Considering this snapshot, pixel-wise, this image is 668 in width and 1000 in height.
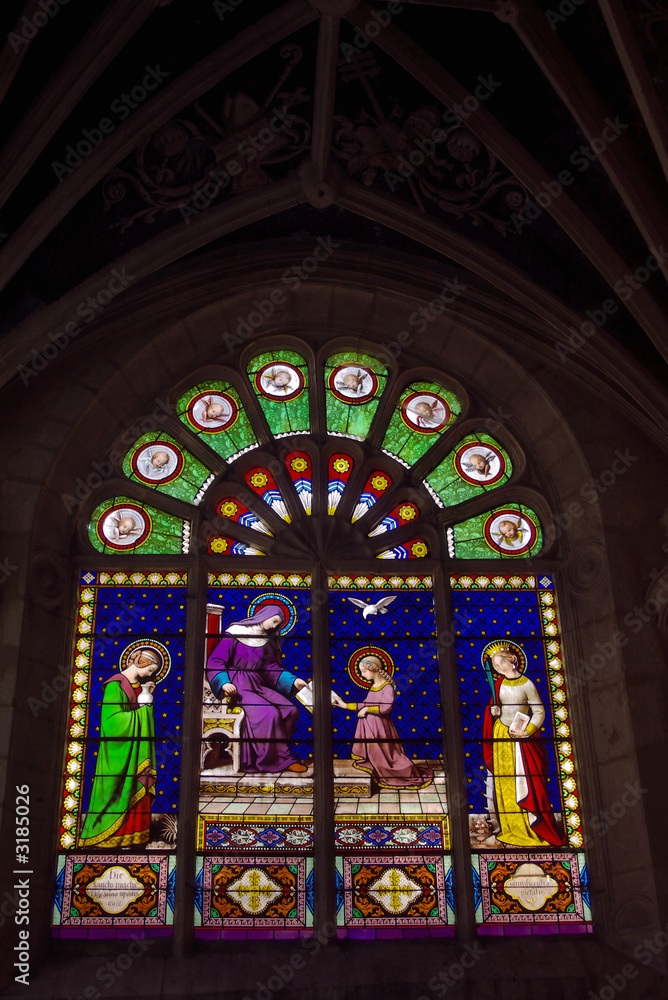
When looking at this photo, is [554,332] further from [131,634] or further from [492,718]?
[131,634]

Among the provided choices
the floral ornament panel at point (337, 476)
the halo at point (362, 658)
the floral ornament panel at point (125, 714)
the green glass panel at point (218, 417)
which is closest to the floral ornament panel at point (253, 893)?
the floral ornament panel at point (125, 714)

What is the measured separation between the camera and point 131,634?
9.29m

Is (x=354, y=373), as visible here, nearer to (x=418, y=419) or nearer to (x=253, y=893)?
(x=418, y=419)

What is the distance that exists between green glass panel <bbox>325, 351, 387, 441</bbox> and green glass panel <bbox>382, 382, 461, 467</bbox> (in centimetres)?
23

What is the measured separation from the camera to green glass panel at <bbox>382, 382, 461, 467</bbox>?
10.4 meters

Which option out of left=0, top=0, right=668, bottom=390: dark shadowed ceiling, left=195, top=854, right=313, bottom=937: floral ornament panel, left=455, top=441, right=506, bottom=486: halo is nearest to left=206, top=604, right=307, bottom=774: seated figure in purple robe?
left=195, top=854, right=313, bottom=937: floral ornament panel

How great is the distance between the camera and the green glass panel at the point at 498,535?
986 cm

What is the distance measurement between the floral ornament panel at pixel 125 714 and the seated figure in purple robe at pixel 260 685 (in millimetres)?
356

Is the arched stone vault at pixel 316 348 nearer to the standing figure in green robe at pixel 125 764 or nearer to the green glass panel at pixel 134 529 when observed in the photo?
the green glass panel at pixel 134 529

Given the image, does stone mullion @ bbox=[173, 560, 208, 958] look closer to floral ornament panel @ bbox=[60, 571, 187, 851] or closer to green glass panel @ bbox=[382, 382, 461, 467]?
floral ornament panel @ bbox=[60, 571, 187, 851]

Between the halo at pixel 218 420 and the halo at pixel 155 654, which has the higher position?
the halo at pixel 218 420

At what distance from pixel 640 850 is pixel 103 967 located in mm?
3680

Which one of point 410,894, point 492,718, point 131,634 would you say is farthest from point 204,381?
point 410,894

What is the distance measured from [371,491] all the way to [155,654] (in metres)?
2.34
